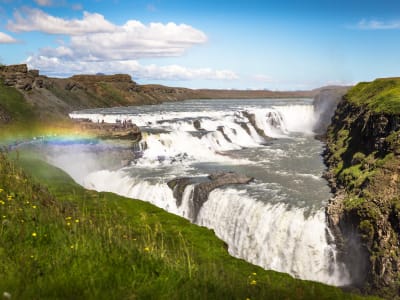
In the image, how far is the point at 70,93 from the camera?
95250 mm

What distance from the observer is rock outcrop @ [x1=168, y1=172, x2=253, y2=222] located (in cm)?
2409

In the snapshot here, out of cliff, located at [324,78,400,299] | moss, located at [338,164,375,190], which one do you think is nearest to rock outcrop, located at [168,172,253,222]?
moss, located at [338,164,375,190]

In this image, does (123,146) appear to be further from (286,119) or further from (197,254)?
(286,119)

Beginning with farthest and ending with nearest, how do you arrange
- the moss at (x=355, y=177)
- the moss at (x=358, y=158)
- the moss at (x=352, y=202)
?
1. the moss at (x=358, y=158)
2. the moss at (x=355, y=177)
3. the moss at (x=352, y=202)

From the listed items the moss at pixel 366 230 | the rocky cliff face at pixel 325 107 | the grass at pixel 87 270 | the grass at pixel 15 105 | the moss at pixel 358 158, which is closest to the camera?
the grass at pixel 87 270

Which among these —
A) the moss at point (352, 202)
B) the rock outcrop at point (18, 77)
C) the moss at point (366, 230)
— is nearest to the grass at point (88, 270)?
the moss at point (366, 230)

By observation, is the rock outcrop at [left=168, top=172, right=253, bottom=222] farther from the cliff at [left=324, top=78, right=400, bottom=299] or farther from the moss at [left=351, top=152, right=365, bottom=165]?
the moss at [left=351, top=152, right=365, bottom=165]

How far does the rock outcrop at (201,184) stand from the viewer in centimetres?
2409

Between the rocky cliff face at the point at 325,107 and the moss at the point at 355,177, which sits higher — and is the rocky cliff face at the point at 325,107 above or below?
above

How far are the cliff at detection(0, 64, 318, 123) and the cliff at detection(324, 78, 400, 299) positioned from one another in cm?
4224

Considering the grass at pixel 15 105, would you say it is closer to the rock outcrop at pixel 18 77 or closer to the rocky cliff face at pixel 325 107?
the rock outcrop at pixel 18 77

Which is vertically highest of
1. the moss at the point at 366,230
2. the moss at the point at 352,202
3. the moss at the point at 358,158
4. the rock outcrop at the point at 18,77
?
the rock outcrop at the point at 18,77

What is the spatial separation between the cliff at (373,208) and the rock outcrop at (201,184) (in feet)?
20.6

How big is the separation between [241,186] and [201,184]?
2.54m
